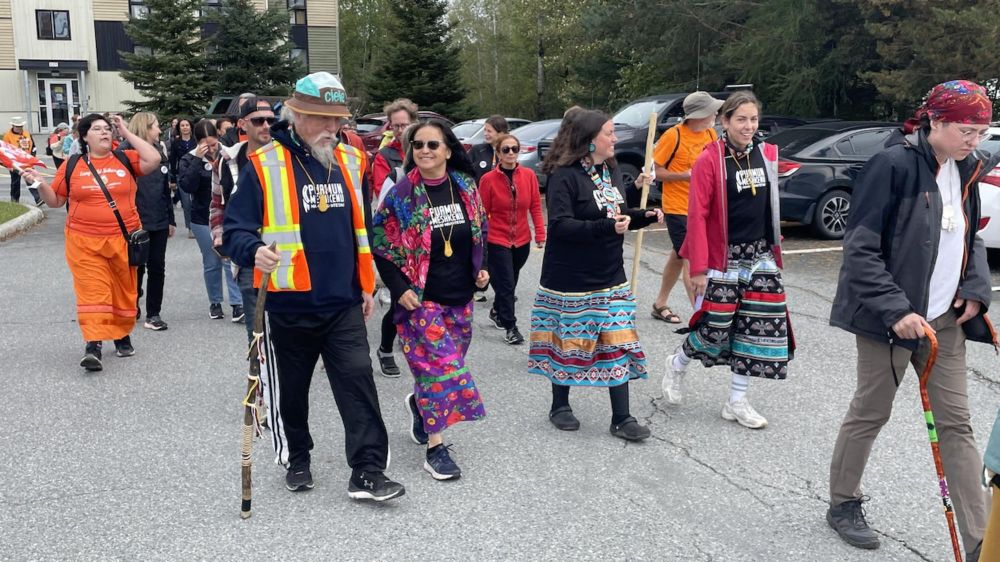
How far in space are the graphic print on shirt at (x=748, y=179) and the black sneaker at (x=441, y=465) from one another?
210 centimetres

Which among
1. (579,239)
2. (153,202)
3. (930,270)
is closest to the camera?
(930,270)

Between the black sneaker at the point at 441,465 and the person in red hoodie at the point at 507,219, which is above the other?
the person in red hoodie at the point at 507,219

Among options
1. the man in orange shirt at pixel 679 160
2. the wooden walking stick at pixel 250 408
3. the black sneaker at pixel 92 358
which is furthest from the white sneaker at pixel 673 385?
the black sneaker at pixel 92 358

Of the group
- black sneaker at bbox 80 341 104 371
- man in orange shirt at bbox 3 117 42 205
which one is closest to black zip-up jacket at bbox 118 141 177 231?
black sneaker at bbox 80 341 104 371

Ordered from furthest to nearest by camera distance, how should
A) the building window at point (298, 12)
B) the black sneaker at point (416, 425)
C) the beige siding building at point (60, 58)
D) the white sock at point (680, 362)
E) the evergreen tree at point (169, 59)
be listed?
the building window at point (298, 12), the beige siding building at point (60, 58), the evergreen tree at point (169, 59), the white sock at point (680, 362), the black sneaker at point (416, 425)

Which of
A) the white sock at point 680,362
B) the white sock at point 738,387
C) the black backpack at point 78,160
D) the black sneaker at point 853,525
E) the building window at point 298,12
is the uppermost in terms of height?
the building window at point 298,12

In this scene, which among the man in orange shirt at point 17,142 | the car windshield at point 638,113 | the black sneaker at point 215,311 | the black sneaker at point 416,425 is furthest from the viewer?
the man in orange shirt at point 17,142

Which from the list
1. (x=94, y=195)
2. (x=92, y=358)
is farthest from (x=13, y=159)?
(x=92, y=358)

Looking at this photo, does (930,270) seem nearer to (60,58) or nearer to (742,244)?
(742,244)

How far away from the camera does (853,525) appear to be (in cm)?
379

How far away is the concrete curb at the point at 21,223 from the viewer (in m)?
13.2

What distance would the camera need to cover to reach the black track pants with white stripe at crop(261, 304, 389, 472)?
13.5 ft

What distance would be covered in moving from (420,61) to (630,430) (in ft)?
94.9

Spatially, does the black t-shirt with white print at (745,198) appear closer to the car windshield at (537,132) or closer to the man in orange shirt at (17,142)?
the car windshield at (537,132)
